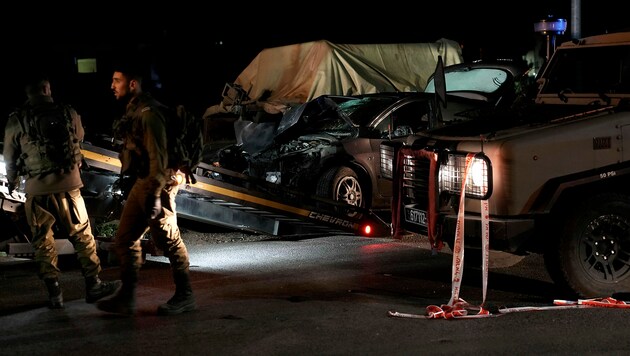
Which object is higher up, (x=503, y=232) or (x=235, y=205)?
(x=503, y=232)

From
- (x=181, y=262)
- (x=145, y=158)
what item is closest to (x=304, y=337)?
(x=181, y=262)

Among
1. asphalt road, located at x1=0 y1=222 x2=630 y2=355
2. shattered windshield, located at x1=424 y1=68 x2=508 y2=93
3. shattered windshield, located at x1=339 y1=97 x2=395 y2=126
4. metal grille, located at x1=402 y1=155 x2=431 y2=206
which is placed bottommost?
asphalt road, located at x1=0 y1=222 x2=630 y2=355

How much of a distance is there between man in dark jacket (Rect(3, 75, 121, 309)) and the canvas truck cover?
8.56m

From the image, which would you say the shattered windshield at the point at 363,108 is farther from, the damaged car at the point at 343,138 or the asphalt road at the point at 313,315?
the asphalt road at the point at 313,315

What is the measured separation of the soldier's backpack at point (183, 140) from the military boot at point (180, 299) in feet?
2.49

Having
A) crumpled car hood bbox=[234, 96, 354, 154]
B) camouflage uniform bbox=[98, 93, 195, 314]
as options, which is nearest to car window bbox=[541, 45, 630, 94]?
camouflage uniform bbox=[98, 93, 195, 314]

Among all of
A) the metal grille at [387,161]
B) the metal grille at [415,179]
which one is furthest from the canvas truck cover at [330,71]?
the metal grille at [415,179]

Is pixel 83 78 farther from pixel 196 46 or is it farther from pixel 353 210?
pixel 353 210

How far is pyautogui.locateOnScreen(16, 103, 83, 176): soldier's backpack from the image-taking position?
7758 millimetres

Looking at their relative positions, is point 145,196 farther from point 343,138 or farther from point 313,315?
point 343,138

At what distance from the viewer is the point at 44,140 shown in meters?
7.78

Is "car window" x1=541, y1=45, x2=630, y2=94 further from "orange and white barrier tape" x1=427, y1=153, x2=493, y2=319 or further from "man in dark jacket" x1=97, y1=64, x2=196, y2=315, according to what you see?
"man in dark jacket" x1=97, y1=64, x2=196, y2=315

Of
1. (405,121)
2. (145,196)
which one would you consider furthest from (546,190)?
(405,121)

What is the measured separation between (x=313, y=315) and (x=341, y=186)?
212 inches
